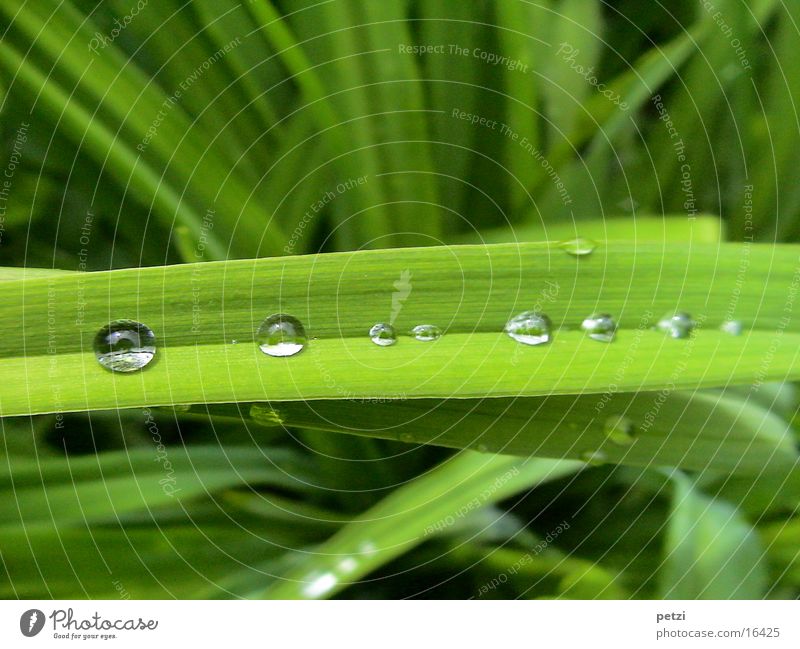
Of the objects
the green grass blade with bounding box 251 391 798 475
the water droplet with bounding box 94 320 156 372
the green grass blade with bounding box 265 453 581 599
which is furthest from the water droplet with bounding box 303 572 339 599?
the water droplet with bounding box 94 320 156 372

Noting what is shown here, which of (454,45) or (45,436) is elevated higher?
(454,45)

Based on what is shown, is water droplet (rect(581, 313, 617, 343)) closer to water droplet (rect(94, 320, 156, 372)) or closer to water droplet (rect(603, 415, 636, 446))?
water droplet (rect(603, 415, 636, 446))

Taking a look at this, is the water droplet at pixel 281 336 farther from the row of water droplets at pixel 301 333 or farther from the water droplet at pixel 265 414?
the water droplet at pixel 265 414

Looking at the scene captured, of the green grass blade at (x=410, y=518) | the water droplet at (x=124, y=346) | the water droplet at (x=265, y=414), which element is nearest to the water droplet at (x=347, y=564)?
the green grass blade at (x=410, y=518)

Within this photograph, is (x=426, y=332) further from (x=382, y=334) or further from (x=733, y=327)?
(x=733, y=327)
